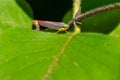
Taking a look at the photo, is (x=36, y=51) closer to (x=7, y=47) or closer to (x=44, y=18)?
(x=7, y=47)

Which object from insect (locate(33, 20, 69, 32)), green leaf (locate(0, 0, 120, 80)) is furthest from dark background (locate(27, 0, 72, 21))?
green leaf (locate(0, 0, 120, 80))

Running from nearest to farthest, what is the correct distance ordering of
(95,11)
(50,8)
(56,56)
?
(56,56), (95,11), (50,8)

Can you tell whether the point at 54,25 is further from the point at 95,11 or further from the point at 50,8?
the point at 50,8

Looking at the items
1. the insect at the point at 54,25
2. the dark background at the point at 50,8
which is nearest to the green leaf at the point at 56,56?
the insect at the point at 54,25

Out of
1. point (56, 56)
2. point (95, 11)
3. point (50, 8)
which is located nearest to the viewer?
point (56, 56)

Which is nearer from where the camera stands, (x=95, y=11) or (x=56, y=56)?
(x=56, y=56)

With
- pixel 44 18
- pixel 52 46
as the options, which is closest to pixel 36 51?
pixel 52 46

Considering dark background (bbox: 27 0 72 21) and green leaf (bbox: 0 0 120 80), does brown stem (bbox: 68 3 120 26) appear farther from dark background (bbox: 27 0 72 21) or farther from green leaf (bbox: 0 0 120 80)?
dark background (bbox: 27 0 72 21)

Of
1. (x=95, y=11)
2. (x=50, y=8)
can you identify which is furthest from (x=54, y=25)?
(x=50, y=8)
